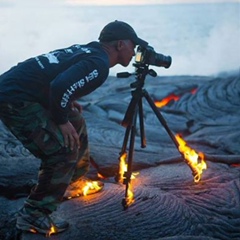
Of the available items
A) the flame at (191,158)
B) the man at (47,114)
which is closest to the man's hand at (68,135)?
the man at (47,114)

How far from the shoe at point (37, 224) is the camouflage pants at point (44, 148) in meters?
0.07

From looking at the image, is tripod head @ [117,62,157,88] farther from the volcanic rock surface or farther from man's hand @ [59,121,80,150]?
the volcanic rock surface

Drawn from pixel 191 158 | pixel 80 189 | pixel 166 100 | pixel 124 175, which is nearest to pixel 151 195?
pixel 124 175

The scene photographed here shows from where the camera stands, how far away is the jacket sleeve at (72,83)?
11.1 feet

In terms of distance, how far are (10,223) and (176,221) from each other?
5.36 ft

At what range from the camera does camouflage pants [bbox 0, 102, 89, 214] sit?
371 centimetres

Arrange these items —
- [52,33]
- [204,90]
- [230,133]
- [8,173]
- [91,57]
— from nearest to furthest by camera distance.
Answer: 1. [91,57]
2. [8,173]
3. [230,133]
4. [204,90]
5. [52,33]

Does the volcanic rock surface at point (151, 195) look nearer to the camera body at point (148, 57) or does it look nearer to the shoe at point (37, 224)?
the shoe at point (37, 224)

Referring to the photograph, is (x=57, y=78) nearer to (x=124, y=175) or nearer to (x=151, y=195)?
(x=124, y=175)

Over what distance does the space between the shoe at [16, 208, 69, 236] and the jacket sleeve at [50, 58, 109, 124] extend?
0.94m

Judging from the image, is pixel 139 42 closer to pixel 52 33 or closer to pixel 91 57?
pixel 91 57

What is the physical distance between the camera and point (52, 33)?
39.8m

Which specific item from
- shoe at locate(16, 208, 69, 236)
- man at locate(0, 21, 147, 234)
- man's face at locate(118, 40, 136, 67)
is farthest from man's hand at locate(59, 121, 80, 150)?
man's face at locate(118, 40, 136, 67)

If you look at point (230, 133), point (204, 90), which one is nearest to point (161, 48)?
point (204, 90)
